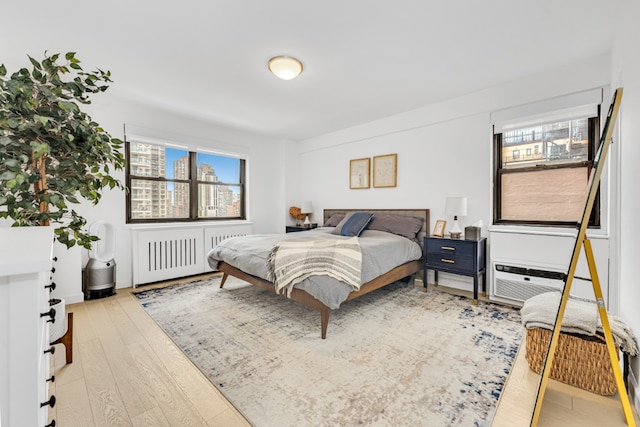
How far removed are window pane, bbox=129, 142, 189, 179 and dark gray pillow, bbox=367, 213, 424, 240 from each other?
3064 mm

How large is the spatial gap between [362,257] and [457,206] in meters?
1.48

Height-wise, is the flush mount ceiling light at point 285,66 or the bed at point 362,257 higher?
the flush mount ceiling light at point 285,66

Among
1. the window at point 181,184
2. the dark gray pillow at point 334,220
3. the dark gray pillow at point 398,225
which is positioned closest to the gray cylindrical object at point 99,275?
A: the window at point 181,184

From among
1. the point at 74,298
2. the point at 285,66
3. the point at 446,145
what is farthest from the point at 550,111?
the point at 74,298

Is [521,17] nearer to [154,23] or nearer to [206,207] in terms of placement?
[154,23]

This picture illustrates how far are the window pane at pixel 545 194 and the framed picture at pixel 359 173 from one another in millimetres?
1903

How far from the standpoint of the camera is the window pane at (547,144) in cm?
283

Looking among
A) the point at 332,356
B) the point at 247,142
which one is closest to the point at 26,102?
the point at 332,356

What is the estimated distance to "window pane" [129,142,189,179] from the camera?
387 cm

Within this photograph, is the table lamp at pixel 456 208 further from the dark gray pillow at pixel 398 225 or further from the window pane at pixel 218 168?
the window pane at pixel 218 168

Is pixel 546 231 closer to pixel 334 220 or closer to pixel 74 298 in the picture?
pixel 334 220

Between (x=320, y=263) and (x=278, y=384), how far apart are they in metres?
0.96

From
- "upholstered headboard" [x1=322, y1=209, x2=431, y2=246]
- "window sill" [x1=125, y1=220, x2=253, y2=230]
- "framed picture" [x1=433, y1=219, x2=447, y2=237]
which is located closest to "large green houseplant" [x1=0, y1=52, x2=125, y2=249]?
"window sill" [x1=125, y1=220, x2=253, y2=230]

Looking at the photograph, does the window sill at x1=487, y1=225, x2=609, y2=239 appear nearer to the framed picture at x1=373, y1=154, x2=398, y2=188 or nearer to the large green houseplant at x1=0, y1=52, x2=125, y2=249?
the framed picture at x1=373, y1=154, x2=398, y2=188
